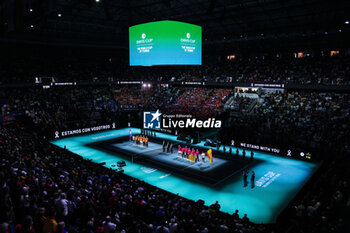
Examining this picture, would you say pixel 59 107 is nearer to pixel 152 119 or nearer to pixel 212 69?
pixel 152 119

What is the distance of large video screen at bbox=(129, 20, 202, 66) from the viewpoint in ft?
79.1

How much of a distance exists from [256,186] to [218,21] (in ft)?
81.1

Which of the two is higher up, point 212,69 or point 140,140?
point 212,69

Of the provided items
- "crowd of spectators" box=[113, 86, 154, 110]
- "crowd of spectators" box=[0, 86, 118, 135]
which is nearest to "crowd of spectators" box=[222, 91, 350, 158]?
"crowd of spectators" box=[113, 86, 154, 110]

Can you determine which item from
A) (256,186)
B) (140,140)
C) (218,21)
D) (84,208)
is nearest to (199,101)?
(218,21)

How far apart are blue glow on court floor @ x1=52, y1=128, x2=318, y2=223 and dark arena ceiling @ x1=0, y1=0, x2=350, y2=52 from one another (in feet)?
46.8

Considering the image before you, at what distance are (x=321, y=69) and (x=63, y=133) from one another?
34.2 metres

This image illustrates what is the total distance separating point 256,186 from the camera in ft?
60.3

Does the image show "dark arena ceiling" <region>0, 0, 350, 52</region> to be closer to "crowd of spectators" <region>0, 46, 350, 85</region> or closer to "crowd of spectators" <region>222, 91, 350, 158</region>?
"crowd of spectators" <region>0, 46, 350, 85</region>

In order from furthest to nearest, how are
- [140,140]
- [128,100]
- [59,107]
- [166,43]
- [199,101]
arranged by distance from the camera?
[128,100] → [199,101] → [59,107] → [140,140] → [166,43]

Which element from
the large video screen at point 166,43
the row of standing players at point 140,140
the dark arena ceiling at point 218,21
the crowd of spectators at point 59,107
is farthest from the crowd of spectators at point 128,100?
the large video screen at point 166,43

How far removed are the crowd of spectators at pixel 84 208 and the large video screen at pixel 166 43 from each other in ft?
45.2

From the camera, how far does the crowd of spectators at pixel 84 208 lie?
303 inches

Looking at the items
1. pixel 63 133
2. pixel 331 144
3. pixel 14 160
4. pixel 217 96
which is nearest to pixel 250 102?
pixel 217 96
